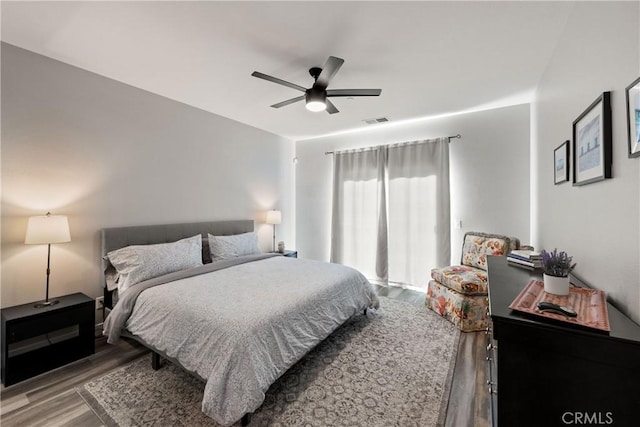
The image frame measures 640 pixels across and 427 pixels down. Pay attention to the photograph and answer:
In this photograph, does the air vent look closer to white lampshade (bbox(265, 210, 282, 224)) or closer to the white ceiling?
the white ceiling

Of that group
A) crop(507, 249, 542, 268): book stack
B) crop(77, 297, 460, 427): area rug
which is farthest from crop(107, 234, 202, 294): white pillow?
crop(507, 249, 542, 268): book stack

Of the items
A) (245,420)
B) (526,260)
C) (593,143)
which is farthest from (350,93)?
(245,420)

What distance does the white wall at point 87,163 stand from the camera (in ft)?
7.40

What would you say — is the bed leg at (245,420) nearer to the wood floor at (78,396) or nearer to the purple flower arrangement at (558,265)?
the wood floor at (78,396)

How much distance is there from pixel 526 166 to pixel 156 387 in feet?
Result: 15.0

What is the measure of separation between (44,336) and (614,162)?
4237 mm

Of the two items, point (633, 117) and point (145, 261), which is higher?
point (633, 117)

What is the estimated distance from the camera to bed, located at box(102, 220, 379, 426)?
1587 mm

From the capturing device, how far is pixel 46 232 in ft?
7.10

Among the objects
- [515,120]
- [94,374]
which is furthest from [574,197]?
[94,374]

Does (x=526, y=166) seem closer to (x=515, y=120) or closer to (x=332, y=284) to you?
(x=515, y=120)

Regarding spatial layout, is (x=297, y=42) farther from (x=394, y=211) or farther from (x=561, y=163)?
(x=394, y=211)

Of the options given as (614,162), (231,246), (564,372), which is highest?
(614,162)

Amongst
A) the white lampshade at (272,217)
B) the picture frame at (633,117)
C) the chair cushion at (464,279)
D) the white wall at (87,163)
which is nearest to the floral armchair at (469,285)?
the chair cushion at (464,279)
